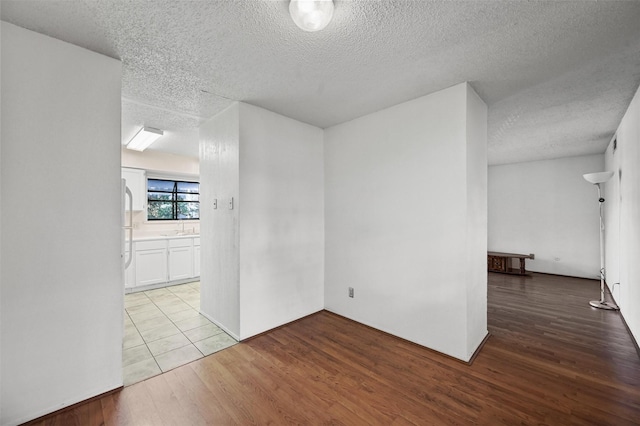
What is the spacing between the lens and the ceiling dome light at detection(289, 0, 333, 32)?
1.48m

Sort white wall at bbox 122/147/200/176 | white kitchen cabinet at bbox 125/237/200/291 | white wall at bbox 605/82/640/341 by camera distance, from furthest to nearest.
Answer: white wall at bbox 122/147/200/176 → white kitchen cabinet at bbox 125/237/200/291 → white wall at bbox 605/82/640/341

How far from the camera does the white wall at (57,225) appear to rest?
68.1 inches

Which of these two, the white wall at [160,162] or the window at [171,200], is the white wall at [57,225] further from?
the window at [171,200]

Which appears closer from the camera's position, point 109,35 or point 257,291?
point 109,35

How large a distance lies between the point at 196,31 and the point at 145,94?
4.46 ft

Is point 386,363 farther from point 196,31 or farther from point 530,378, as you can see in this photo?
point 196,31

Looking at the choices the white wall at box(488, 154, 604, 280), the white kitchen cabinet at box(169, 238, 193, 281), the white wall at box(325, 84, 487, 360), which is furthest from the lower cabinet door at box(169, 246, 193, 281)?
the white wall at box(488, 154, 604, 280)

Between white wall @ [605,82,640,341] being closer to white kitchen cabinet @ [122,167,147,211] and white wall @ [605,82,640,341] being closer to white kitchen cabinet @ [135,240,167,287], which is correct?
white kitchen cabinet @ [135,240,167,287]

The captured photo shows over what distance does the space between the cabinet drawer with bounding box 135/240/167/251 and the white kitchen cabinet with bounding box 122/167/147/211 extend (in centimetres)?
94

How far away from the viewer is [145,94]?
2.74m

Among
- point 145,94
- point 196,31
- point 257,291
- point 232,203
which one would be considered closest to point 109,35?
point 196,31

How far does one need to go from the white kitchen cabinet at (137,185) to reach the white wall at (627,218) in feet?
23.7

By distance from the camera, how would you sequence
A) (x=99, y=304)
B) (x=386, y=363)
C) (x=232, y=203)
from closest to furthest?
(x=99, y=304) → (x=386, y=363) → (x=232, y=203)

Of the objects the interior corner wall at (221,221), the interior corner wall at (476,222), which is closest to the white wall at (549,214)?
the interior corner wall at (476,222)
